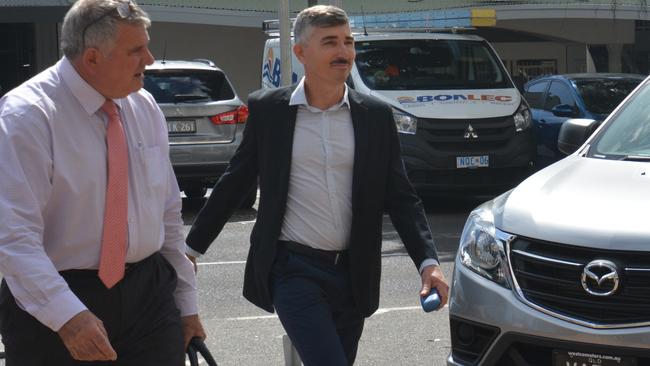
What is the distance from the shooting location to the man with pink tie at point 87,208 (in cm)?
314

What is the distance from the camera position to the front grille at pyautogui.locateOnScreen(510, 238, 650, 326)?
4.41 metres

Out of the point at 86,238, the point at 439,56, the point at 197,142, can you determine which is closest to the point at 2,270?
the point at 86,238

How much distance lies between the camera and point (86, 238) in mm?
3326

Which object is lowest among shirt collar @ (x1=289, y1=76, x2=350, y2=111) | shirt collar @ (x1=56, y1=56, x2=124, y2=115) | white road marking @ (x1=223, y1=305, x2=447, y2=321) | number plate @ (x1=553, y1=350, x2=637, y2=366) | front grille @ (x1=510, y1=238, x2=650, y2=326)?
white road marking @ (x1=223, y1=305, x2=447, y2=321)

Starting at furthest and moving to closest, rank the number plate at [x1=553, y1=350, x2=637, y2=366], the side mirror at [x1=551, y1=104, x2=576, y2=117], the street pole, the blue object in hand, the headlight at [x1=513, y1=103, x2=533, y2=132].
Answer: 1. the street pole
2. the side mirror at [x1=551, y1=104, x2=576, y2=117]
3. the headlight at [x1=513, y1=103, x2=533, y2=132]
4. the number plate at [x1=553, y1=350, x2=637, y2=366]
5. the blue object in hand

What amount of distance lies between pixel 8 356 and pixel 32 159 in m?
0.61

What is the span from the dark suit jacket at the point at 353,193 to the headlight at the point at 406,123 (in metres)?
7.85

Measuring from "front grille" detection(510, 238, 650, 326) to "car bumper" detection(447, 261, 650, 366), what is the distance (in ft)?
0.20

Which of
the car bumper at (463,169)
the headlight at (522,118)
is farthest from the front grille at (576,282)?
the headlight at (522,118)

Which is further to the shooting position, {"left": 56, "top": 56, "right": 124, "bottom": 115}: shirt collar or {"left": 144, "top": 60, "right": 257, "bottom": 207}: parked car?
{"left": 144, "top": 60, "right": 257, "bottom": 207}: parked car

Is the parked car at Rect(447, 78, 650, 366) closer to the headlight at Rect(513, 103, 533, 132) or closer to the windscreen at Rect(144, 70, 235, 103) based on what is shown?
the headlight at Rect(513, 103, 533, 132)

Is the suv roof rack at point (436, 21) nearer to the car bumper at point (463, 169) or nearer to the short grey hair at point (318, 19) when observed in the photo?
the car bumper at point (463, 169)

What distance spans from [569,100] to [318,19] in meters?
9.78

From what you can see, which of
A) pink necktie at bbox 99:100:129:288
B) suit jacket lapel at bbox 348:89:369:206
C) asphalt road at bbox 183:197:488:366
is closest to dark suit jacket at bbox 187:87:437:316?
suit jacket lapel at bbox 348:89:369:206
